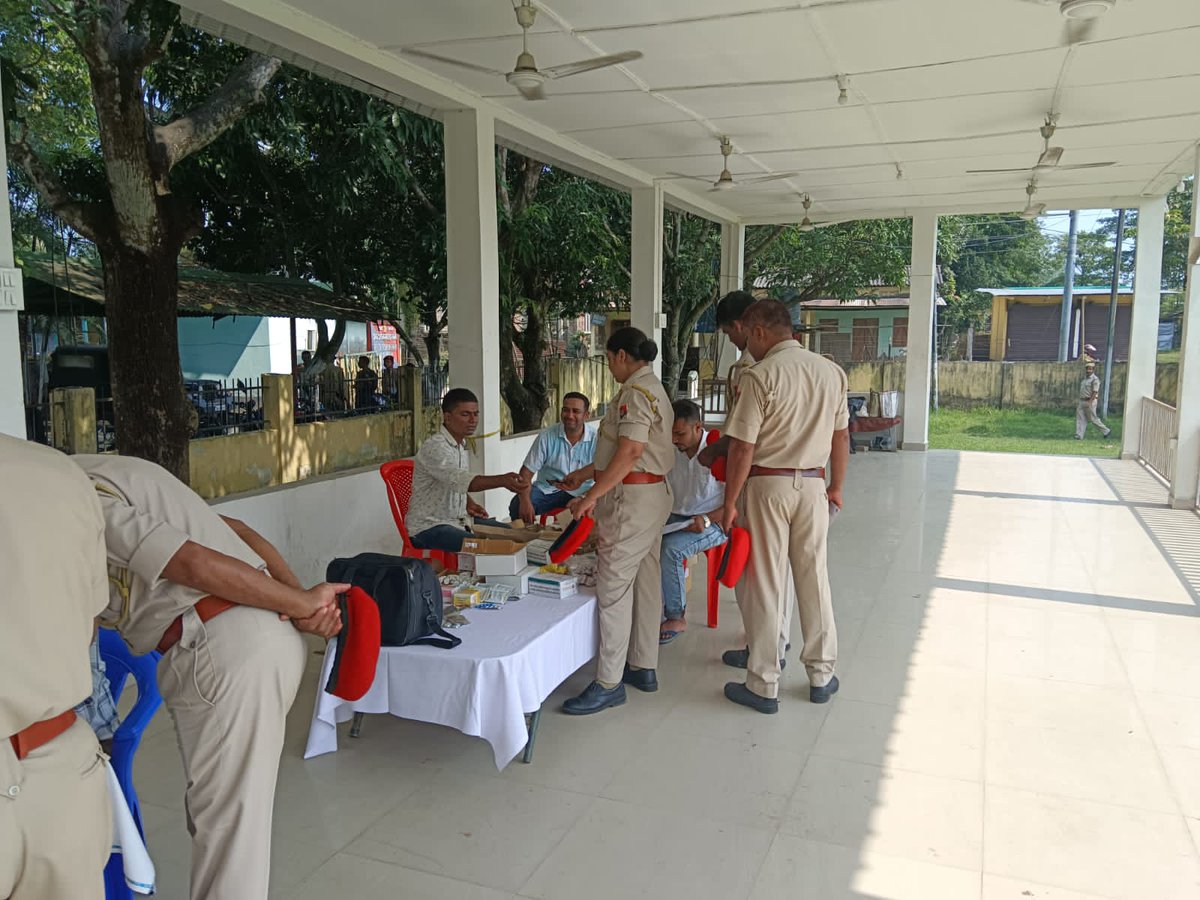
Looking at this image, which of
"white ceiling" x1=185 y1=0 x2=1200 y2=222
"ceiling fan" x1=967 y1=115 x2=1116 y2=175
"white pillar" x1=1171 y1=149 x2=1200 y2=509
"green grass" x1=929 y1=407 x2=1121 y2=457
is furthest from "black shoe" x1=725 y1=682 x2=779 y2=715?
"green grass" x1=929 y1=407 x2=1121 y2=457

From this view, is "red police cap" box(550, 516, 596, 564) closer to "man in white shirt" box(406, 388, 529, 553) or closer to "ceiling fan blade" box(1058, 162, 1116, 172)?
"man in white shirt" box(406, 388, 529, 553)

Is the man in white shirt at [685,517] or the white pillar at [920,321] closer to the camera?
the man in white shirt at [685,517]

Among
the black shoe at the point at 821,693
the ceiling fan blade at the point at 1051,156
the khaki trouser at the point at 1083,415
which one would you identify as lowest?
the black shoe at the point at 821,693

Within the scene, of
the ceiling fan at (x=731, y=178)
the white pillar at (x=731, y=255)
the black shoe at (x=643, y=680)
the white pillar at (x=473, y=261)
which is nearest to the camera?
the black shoe at (x=643, y=680)

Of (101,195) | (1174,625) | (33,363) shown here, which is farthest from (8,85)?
(1174,625)

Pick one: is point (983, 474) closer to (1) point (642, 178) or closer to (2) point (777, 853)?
(1) point (642, 178)

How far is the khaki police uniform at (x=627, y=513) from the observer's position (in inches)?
146

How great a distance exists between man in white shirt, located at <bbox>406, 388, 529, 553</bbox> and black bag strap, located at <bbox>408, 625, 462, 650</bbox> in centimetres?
114

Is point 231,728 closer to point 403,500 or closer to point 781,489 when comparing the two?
point 781,489

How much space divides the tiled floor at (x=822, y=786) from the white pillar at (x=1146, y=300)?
20.9 feet

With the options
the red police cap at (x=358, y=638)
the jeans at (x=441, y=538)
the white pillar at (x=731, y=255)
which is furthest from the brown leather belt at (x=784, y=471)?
the white pillar at (x=731, y=255)

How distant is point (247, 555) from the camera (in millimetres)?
2152

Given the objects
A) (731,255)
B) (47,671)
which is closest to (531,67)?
(47,671)

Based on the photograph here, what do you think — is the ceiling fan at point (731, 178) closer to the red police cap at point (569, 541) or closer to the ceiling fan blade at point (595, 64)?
the ceiling fan blade at point (595, 64)
